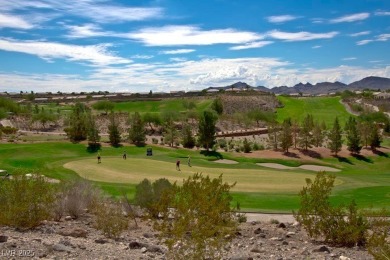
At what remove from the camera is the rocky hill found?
1501cm

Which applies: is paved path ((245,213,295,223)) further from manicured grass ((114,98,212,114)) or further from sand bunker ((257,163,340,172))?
manicured grass ((114,98,212,114))

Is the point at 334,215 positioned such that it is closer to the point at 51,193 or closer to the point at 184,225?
the point at 184,225

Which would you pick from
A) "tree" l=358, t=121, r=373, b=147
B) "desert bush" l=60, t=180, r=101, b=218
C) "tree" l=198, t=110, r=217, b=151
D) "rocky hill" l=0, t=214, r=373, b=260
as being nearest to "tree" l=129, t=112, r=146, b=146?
"tree" l=198, t=110, r=217, b=151

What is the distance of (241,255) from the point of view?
656 inches

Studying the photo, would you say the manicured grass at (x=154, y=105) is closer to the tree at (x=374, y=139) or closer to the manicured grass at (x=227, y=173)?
the tree at (x=374, y=139)

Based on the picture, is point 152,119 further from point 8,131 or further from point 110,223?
point 110,223

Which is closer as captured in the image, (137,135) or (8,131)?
(137,135)

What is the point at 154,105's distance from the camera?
557 feet

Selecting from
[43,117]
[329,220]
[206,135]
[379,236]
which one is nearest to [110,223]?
[329,220]

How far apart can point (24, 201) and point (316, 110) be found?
15297cm

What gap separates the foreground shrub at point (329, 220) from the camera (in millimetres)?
20031

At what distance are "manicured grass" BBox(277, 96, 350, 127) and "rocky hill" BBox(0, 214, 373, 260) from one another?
112683 mm

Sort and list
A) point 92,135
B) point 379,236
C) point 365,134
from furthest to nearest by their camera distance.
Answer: point 365,134, point 92,135, point 379,236

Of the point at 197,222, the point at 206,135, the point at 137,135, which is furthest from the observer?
the point at 137,135
